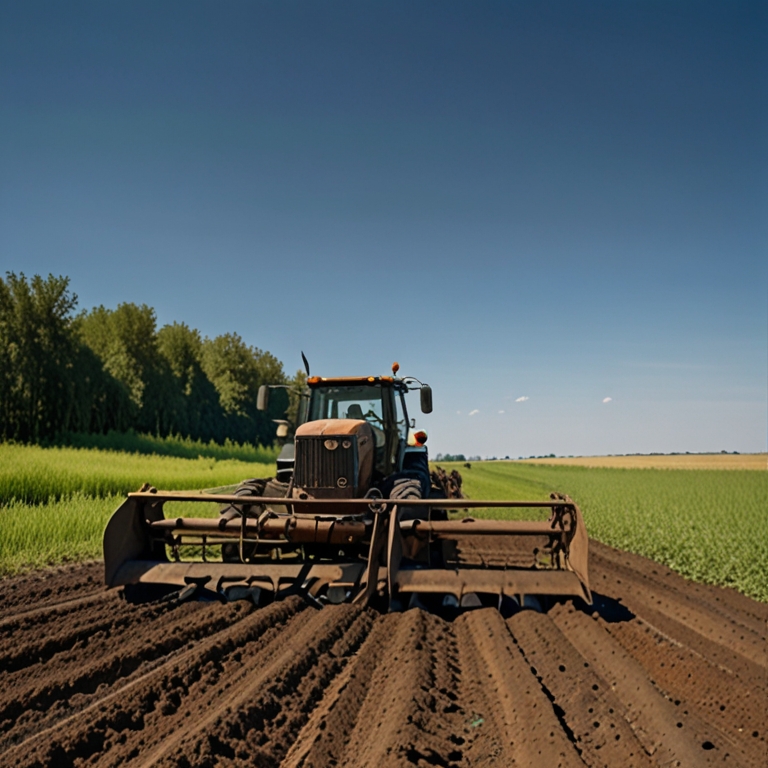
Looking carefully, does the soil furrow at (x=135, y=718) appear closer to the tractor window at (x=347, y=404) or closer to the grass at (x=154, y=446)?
the tractor window at (x=347, y=404)

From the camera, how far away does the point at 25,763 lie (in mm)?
2773

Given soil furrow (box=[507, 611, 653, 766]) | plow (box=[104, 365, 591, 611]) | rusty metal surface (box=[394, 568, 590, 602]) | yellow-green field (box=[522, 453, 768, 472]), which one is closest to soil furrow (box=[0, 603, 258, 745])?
plow (box=[104, 365, 591, 611])

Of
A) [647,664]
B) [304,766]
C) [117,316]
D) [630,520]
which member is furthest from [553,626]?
[117,316]

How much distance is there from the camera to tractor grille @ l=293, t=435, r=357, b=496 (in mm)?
6871

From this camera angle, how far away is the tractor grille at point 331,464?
6.87 m

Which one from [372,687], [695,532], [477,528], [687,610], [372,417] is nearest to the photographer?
[372,687]

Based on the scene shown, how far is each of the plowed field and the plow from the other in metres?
0.31

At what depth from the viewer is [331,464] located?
22.7 feet

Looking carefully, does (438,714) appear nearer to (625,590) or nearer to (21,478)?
(625,590)

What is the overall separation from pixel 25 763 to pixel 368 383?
5.76 m

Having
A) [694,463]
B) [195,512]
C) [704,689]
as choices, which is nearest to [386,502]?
[704,689]

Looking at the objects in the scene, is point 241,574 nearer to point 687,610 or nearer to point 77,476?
point 687,610

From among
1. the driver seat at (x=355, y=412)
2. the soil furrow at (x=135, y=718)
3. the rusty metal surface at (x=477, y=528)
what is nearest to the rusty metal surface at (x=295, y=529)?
the rusty metal surface at (x=477, y=528)

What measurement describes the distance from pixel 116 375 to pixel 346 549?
2817 cm
